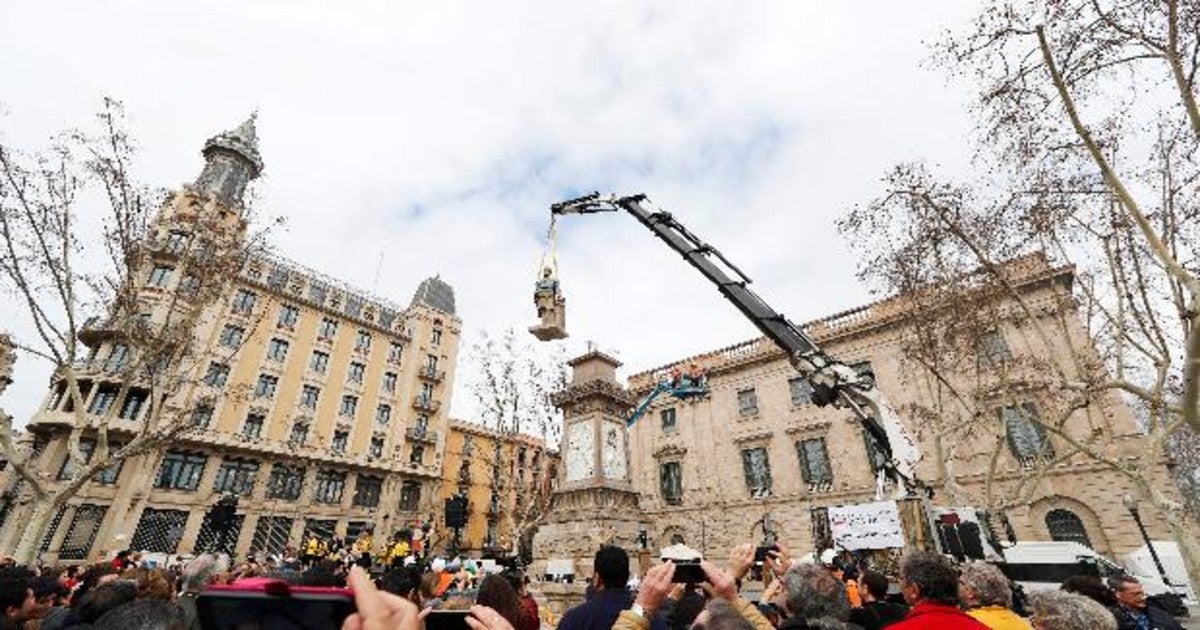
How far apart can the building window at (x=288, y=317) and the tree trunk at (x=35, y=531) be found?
26032mm

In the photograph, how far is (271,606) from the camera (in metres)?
1.32

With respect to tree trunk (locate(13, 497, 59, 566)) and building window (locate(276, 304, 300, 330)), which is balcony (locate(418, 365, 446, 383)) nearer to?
building window (locate(276, 304, 300, 330))

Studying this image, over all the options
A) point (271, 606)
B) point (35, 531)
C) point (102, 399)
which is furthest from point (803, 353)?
point (102, 399)

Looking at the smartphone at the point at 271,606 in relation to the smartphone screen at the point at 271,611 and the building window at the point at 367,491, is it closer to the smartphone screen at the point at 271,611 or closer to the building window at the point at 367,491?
the smartphone screen at the point at 271,611

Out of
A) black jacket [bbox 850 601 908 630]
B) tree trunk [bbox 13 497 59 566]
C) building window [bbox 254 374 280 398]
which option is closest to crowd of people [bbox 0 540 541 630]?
black jacket [bbox 850 601 908 630]

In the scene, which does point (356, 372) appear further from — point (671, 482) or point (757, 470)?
point (757, 470)

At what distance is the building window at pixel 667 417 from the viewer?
3016 cm

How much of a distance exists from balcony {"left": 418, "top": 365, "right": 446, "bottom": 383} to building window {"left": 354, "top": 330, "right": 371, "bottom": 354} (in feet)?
14.9

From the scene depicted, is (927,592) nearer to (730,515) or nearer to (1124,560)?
(1124,560)

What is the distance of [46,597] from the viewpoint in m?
4.63

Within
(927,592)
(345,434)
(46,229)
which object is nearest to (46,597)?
(927,592)

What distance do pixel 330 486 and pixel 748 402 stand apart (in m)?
27.9

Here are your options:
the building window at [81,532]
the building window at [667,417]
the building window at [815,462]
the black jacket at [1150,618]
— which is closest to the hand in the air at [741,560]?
the black jacket at [1150,618]

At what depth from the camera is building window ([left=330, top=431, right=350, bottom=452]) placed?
37.4 m
